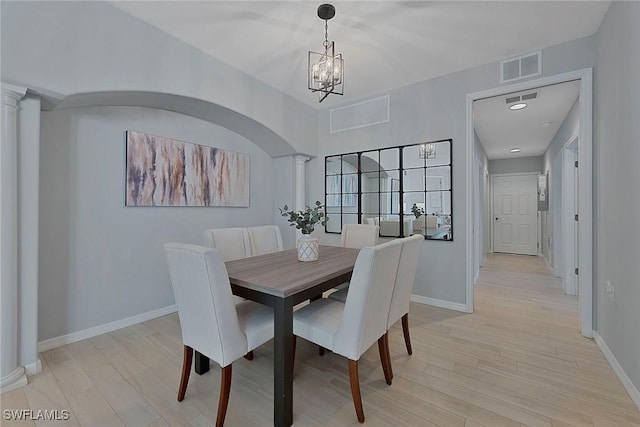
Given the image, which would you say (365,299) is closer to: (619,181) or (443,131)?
(619,181)

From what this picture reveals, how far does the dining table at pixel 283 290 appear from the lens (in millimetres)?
1391

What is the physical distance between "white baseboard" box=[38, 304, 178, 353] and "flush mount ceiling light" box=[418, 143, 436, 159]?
131 inches

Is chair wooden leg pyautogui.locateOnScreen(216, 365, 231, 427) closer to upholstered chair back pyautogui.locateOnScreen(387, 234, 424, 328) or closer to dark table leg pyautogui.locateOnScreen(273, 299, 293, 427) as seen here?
dark table leg pyautogui.locateOnScreen(273, 299, 293, 427)

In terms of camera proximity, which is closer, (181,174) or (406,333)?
(406,333)

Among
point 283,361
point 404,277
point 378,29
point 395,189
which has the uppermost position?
point 378,29

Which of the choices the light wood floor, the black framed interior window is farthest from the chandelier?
the light wood floor

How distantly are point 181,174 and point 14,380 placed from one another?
2020mm

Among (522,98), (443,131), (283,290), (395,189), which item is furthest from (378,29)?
(283,290)

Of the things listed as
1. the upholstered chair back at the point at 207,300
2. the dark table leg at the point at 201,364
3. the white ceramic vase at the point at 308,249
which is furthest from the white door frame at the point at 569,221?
the dark table leg at the point at 201,364

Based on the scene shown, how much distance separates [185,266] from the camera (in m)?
1.35

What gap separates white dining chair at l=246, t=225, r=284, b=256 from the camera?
2570mm

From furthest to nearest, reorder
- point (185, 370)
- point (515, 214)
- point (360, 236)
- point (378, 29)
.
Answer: point (515, 214), point (360, 236), point (378, 29), point (185, 370)

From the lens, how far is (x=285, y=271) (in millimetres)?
1763

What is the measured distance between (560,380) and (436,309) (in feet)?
4.22
